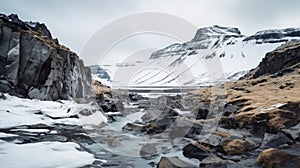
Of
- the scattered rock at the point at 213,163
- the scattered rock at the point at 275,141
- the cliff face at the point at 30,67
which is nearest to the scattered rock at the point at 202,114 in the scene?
the scattered rock at the point at 275,141

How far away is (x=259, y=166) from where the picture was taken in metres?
15.6

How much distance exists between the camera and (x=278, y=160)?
14570 mm

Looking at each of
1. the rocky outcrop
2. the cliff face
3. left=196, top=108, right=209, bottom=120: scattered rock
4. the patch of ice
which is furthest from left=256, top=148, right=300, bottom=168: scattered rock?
the rocky outcrop

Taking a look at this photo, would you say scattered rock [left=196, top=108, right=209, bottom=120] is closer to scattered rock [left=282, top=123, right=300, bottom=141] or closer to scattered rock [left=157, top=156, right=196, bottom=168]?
scattered rock [left=282, top=123, right=300, bottom=141]

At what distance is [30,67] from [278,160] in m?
38.2

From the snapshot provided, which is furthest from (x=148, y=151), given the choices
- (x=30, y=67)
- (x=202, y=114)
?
(x=30, y=67)

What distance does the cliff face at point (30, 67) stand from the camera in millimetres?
38406

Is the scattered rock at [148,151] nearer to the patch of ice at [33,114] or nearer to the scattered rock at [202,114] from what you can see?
the patch of ice at [33,114]

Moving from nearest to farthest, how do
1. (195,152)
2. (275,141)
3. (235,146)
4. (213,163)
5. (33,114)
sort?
(213,163) < (195,152) < (235,146) < (275,141) < (33,114)

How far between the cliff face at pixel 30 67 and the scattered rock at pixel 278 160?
3350 cm

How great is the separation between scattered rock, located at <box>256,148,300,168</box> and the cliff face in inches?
1319

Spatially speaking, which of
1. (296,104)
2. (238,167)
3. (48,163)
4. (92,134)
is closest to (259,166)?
(238,167)

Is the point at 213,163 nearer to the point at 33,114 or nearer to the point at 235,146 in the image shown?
the point at 235,146

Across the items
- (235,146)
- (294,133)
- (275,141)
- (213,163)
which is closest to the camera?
(213,163)
